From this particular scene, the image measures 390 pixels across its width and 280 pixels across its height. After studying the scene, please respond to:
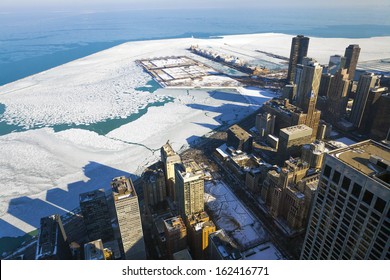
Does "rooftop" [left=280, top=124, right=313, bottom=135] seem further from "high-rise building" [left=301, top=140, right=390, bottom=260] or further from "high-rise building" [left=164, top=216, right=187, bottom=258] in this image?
"high-rise building" [left=301, top=140, right=390, bottom=260]

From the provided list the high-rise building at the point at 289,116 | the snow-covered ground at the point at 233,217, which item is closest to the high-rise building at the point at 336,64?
the high-rise building at the point at 289,116

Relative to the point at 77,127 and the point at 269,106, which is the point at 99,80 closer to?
the point at 77,127

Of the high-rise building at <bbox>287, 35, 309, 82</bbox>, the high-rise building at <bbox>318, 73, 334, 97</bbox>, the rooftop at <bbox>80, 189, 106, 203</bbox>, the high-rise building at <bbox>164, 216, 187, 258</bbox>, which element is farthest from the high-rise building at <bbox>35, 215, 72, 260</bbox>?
the high-rise building at <bbox>287, 35, 309, 82</bbox>

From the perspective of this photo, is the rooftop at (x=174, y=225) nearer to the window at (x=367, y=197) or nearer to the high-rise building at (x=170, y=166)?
the high-rise building at (x=170, y=166)

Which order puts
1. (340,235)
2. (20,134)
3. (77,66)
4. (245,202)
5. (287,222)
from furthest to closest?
1. (77,66)
2. (20,134)
3. (245,202)
4. (287,222)
5. (340,235)

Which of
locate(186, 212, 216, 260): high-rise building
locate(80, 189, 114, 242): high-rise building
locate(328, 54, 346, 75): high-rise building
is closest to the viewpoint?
locate(186, 212, 216, 260): high-rise building

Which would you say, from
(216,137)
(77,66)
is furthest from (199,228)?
(77,66)

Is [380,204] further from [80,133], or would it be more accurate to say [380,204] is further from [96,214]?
[80,133]
